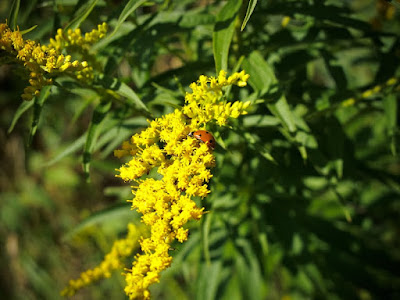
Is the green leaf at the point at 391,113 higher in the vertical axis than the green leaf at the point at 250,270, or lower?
higher

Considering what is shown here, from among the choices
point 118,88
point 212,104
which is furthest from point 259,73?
point 118,88

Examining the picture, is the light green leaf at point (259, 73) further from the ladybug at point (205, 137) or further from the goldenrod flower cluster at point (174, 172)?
the ladybug at point (205, 137)

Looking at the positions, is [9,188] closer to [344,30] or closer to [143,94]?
[143,94]

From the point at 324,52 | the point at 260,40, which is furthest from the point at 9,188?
the point at 324,52

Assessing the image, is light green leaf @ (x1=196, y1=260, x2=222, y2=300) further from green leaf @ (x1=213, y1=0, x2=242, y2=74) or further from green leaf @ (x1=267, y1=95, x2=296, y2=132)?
green leaf @ (x1=213, y1=0, x2=242, y2=74)

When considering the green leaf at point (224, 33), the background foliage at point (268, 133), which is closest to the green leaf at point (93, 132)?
the background foliage at point (268, 133)
